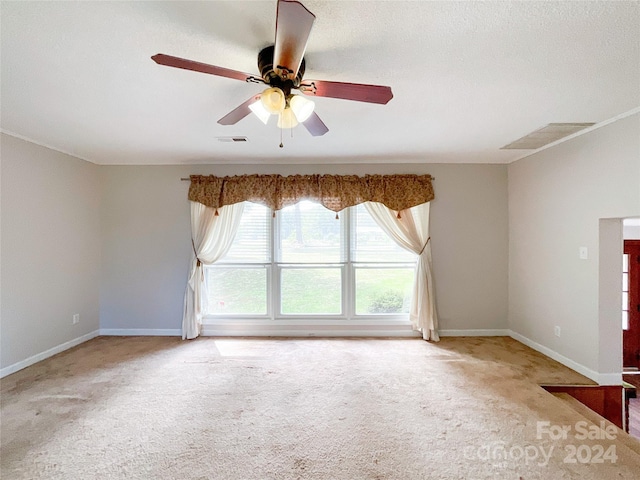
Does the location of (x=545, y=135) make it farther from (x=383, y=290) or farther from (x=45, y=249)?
(x=45, y=249)

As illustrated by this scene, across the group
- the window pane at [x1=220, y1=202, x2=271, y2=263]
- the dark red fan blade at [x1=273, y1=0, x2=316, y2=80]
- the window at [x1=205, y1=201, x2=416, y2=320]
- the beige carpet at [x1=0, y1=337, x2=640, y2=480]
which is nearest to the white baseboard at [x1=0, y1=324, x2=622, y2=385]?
the window at [x1=205, y1=201, x2=416, y2=320]

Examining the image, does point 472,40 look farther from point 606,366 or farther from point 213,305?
point 213,305

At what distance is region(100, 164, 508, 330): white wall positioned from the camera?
4031mm

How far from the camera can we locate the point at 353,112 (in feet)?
7.96

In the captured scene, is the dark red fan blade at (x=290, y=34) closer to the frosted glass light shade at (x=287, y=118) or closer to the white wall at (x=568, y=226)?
the frosted glass light shade at (x=287, y=118)

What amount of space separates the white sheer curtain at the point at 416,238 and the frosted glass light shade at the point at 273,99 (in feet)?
8.69

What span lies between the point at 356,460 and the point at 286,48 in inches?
93.0

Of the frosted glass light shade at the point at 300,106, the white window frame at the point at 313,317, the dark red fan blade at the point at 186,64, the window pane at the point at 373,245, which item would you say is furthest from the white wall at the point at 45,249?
the window pane at the point at 373,245

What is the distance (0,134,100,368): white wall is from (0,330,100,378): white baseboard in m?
0.03

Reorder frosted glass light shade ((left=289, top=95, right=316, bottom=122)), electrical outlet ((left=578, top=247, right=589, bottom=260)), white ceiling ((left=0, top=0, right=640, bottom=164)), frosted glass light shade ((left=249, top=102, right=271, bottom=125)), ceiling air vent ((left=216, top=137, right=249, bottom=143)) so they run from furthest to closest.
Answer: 1. ceiling air vent ((left=216, top=137, right=249, bottom=143))
2. electrical outlet ((left=578, top=247, right=589, bottom=260))
3. frosted glass light shade ((left=249, top=102, right=271, bottom=125))
4. frosted glass light shade ((left=289, top=95, right=316, bottom=122))
5. white ceiling ((left=0, top=0, right=640, bottom=164))

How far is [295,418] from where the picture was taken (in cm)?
222

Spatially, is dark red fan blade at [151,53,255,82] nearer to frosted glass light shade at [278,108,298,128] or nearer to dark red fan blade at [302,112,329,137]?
frosted glass light shade at [278,108,298,128]

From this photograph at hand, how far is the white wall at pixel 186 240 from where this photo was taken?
403 centimetres

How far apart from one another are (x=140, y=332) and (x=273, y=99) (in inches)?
160
